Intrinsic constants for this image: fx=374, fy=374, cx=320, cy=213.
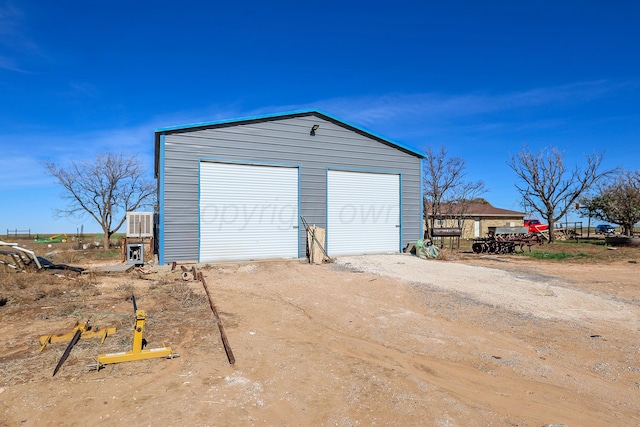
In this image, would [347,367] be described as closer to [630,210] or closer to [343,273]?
[343,273]

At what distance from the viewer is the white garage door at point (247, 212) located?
12789 millimetres

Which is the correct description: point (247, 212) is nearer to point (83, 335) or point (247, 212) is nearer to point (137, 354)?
point (83, 335)

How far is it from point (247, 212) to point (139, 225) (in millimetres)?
4922

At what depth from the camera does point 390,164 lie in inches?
629

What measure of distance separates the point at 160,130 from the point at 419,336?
10.4 metres

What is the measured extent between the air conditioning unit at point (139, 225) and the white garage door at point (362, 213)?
7.27 m

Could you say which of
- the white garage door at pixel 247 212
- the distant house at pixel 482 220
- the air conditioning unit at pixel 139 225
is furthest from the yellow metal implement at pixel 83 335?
the distant house at pixel 482 220

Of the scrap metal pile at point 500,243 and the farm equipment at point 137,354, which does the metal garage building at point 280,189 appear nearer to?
the scrap metal pile at point 500,243

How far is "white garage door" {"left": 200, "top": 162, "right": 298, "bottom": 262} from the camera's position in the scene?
42.0 ft

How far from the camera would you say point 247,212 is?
1334cm

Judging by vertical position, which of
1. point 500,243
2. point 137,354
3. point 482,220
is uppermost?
point 482,220

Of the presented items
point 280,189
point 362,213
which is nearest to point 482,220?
point 362,213

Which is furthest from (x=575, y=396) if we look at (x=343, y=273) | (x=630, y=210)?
(x=630, y=210)

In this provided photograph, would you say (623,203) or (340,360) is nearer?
(340,360)
